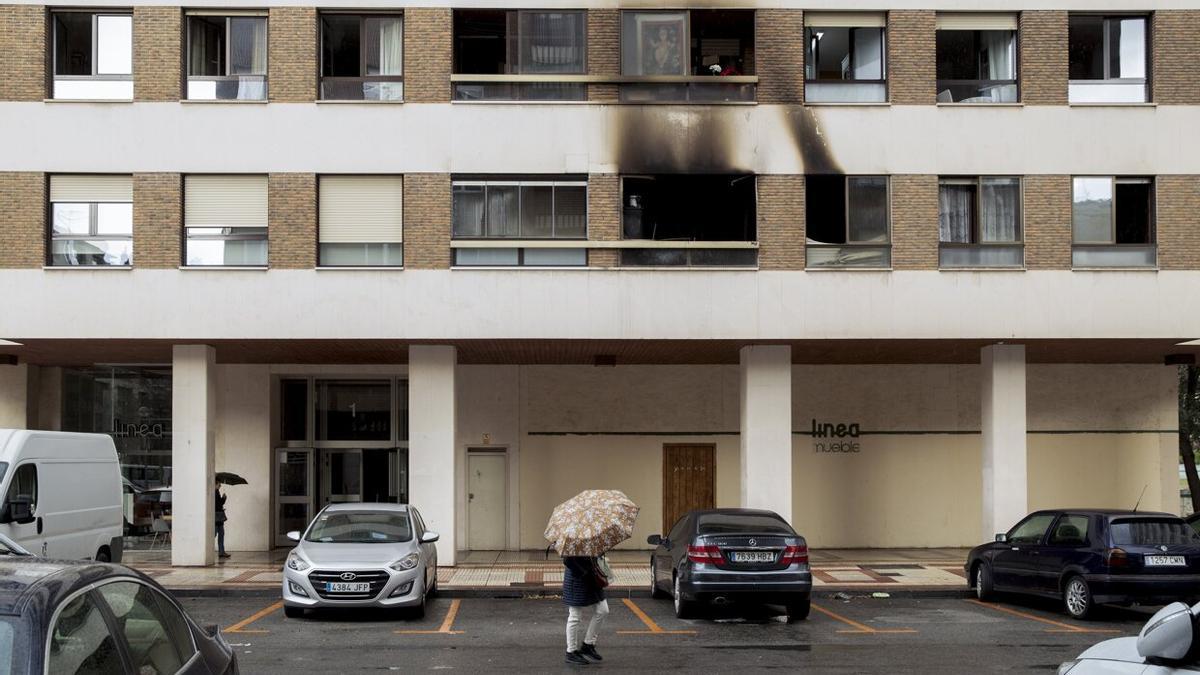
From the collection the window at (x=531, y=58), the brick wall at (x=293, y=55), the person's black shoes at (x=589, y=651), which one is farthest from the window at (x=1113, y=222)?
the person's black shoes at (x=589, y=651)

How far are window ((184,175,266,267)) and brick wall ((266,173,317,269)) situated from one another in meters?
0.28

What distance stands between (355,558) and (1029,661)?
797 centimetres

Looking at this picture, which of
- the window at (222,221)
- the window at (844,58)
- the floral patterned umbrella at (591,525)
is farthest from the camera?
the window at (844,58)

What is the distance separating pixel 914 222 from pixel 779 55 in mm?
3815

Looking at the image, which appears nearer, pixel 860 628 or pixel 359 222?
pixel 860 628

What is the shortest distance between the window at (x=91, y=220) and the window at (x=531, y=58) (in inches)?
245

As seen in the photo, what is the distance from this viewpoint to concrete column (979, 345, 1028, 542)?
23156 millimetres

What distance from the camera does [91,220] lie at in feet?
73.2

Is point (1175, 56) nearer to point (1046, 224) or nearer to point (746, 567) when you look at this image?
point (1046, 224)

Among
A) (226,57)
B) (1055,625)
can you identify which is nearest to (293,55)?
(226,57)

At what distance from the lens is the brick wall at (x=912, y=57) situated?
22719mm

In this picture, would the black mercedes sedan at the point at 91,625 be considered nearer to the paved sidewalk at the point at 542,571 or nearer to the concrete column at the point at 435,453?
the paved sidewalk at the point at 542,571

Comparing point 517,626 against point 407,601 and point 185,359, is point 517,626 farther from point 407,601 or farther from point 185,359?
point 185,359

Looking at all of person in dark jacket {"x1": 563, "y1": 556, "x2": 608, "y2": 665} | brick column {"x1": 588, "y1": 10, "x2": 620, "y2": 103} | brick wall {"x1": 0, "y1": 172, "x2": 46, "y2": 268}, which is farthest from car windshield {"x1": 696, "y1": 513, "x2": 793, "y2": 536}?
brick wall {"x1": 0, "y1": 172, "x2": 46, "y2": 268}
